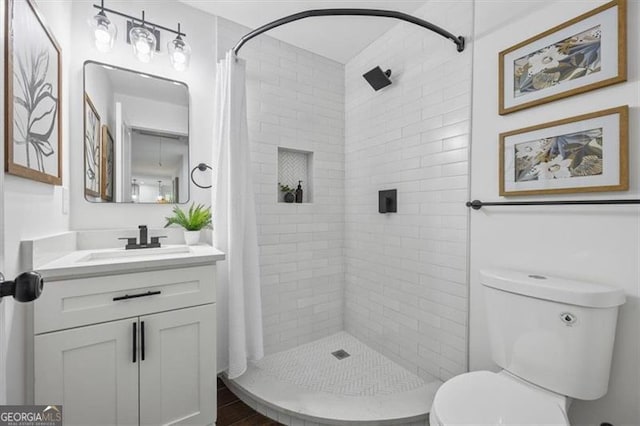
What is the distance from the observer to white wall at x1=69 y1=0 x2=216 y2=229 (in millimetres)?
1675

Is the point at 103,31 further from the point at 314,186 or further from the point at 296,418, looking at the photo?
the point at 296,418

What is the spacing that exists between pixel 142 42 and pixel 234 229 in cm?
122

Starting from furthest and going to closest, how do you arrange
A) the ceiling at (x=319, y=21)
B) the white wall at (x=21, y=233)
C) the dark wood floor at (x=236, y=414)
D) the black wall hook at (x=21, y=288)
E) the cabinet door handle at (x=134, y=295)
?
the ceiling at (x=319, y=21) < the dark wood floor at (x=236, y=414) < the cabinet door handle at (x=134, y=295) < the white wall at (x=21, y=233) < the black wall hook at (x=21, y=288)

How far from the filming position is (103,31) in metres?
1.62

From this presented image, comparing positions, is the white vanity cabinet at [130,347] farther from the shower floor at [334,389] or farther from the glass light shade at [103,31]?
the glass light shade at [103,31]

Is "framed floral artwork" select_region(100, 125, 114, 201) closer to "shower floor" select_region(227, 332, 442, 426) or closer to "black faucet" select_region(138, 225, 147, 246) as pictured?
"black faucet" select_region(138, 225, 147, 246)

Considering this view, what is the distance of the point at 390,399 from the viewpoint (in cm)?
166

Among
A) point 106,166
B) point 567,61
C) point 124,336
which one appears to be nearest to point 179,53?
point 106,166

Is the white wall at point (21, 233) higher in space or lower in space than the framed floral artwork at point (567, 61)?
lower

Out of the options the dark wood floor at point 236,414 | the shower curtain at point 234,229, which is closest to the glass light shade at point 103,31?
the shower curtain at point 234,229

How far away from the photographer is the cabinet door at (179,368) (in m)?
1.31

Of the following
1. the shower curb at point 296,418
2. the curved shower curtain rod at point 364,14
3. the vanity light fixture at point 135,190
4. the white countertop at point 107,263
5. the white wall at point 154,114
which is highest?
the curved shower curtain rod at point 364,14

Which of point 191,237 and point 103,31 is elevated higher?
point 103,31

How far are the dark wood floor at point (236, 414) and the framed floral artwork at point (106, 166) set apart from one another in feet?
4.58
